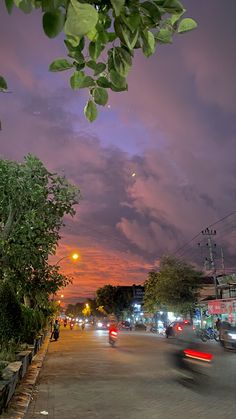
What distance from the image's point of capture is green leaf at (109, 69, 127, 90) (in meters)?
2.23

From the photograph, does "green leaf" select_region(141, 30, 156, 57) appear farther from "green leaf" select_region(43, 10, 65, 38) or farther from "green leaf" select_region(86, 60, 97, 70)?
"green leaf" select_region(43, 10, 65, 38)

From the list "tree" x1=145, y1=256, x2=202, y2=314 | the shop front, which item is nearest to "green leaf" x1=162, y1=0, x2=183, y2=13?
the shop front

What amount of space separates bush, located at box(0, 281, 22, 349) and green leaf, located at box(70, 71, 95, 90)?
12.5 metres

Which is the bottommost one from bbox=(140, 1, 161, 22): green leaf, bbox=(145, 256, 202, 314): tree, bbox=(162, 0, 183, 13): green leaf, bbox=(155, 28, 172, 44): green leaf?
bbox=(162, 0, 183, 13): green leaf

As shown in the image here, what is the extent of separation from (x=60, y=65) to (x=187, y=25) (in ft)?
2.09

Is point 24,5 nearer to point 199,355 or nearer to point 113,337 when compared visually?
point 199,355

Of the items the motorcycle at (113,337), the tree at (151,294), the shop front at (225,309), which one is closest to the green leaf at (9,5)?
the motorcycle at (113,337)

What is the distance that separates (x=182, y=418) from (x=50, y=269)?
8.55 meters

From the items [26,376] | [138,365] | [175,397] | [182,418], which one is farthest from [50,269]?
[182,418]

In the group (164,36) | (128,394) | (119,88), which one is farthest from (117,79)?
(128,394)

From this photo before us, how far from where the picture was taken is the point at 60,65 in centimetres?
215

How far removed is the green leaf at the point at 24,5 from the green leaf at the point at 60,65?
14.5 inches

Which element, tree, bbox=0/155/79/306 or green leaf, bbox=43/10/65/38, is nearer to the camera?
green leaf, bbox=43/10/65/38

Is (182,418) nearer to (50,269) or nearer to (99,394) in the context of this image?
(99,394)
